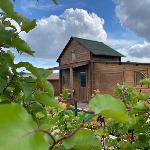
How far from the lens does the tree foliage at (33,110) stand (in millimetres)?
416

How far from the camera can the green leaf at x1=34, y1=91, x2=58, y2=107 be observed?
3.51 feet

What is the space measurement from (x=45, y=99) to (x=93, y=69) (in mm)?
31182

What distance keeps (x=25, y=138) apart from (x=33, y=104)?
0.77 meters

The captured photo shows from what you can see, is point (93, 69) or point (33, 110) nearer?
point (33, 110)

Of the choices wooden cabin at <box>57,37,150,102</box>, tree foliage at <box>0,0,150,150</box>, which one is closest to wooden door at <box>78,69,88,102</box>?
wooden cabin at <box>57,37,150,102</box>

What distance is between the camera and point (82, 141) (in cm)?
70

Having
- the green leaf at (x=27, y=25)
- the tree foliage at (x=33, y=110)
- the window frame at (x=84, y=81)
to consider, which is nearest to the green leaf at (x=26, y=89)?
the tree foliage at (x=33, y=110)

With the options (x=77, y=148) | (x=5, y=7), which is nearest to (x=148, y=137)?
(x=5, y=7)

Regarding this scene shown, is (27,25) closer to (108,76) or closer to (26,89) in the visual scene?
(26,89)

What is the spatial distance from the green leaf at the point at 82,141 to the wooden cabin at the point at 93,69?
1191 inches

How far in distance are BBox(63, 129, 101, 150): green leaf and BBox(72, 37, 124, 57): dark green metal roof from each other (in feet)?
109

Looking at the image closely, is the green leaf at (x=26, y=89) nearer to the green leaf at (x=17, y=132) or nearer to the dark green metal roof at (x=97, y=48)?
the green leaf at (x=17, y=132)

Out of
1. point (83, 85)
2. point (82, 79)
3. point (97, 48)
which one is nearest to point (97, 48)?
point (97, 48)

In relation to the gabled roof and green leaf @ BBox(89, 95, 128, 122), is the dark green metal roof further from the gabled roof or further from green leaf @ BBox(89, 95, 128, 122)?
green leaf @ BBox(89, 95, 128, 122)
